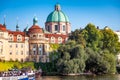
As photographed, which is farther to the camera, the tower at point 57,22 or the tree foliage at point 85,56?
the tower at point 57,22

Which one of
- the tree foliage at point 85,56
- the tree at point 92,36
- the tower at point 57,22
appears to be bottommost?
the tree foliage at point 85,56

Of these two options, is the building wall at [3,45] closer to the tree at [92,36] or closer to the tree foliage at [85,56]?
the tree foliage at [85,56]

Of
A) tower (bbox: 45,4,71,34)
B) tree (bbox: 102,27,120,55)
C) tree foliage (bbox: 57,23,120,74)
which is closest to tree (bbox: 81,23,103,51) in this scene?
tree foliage (bbox: 57,23,120,74)

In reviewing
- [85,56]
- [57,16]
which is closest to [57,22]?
[57,16]

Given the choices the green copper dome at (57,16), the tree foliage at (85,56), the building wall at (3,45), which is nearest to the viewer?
the tree foliage at (85,56)

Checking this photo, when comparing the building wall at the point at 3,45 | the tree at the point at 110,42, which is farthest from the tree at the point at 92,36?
the building wall at the point at 3,45

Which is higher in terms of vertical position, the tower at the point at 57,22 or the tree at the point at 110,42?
the tower at the point at 57,22

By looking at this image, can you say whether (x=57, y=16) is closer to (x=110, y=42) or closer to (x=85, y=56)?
(x=110, y=42)

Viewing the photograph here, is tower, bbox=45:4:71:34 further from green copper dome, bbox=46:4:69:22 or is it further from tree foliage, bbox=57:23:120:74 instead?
tree foliage, bbox=57:23:120:74

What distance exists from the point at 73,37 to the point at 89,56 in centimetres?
1080

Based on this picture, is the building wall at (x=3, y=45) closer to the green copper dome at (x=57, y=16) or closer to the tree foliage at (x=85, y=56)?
the tree foliage at (x=85, y=56)

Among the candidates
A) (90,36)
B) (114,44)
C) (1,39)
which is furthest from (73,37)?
(1,39)

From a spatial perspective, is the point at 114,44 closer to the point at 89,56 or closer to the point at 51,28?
the point at 89,56

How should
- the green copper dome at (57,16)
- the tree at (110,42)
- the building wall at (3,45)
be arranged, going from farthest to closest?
the green copper dome at (57,16) → the tree at (110,42) → the building wall at (3,45)
